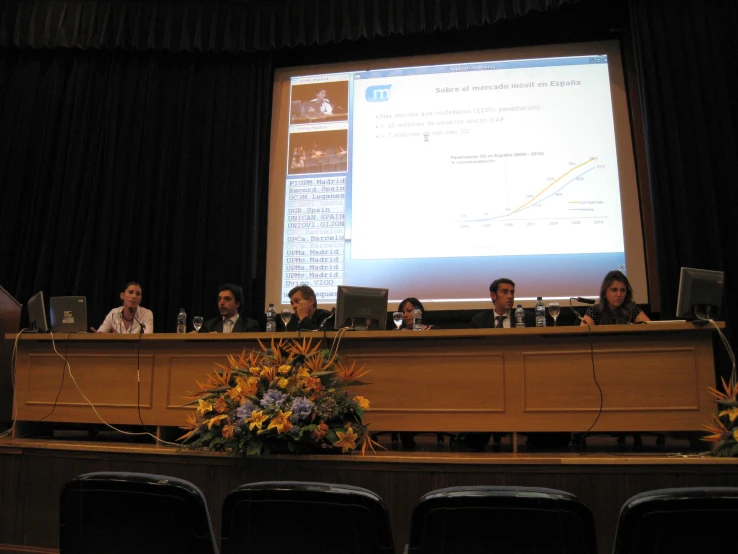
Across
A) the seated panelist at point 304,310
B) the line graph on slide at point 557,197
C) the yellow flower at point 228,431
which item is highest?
the line graph on slide at point 557,197

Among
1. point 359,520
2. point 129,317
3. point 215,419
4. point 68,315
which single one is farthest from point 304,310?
point 359,520

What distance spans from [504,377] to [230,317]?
2.33m

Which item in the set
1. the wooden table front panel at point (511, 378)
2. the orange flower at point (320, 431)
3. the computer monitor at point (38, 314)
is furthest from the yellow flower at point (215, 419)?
the computer monitor at point (38, 314)

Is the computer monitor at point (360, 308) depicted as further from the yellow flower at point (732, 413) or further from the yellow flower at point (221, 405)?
the yellow flower at point (732, 413)

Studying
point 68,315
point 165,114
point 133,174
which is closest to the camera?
point 68,315

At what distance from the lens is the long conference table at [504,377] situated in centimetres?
282

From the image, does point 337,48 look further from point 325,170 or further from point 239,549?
point 239,549

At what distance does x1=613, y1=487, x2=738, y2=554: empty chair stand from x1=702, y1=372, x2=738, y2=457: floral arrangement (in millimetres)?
1373

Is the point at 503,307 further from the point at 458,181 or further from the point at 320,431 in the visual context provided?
the point at 320,431

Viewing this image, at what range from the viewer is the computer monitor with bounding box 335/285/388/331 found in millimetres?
3119

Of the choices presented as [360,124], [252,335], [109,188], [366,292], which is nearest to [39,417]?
[252,335]

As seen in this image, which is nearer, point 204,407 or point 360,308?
point 204,407

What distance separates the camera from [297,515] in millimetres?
1356

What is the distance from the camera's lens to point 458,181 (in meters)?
5.10
